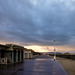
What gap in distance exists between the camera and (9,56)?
31.7m

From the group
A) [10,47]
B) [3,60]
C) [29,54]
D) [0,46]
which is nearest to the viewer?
[0,46]

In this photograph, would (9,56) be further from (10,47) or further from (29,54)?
(29,54)

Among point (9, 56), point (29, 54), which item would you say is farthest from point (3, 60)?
point (29, 54)

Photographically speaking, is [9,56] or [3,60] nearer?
[3,60]

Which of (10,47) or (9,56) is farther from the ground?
(10,47)

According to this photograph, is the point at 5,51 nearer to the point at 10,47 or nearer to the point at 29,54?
the point at 10,47

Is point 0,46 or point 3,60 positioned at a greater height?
point 0,46

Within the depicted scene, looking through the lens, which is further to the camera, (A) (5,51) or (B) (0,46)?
(A) (5,51)

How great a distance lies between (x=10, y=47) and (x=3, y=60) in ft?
13.2

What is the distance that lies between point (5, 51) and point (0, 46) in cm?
530

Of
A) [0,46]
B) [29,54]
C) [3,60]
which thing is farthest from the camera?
[29,54]

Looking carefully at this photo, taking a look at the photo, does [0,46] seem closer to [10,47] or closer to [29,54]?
[10,47]

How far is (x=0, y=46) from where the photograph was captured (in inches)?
1069

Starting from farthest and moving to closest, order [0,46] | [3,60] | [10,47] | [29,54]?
[29,54]
[10,47]
[3,60]
[0,46]
